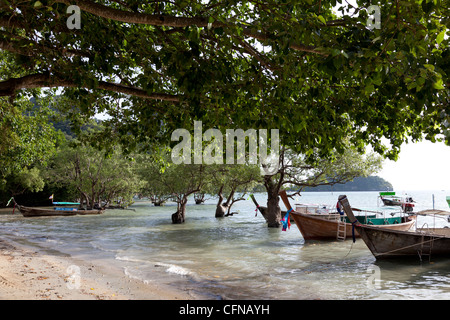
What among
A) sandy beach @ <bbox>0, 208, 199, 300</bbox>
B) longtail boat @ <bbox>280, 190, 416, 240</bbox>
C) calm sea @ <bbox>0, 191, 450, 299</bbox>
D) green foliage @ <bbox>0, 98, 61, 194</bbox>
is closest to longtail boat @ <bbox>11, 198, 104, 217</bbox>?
calm sea @ <bbox>0, 191, 450, 299</bbox>

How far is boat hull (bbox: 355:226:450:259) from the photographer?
48.4 ft

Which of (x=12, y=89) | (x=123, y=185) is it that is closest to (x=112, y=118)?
(x=12, y=89)

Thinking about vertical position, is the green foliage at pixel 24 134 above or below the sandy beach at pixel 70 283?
above

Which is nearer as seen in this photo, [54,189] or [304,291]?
[304,291]

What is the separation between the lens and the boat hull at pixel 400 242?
14742 mm

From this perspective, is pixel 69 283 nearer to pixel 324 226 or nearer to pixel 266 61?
pixel 266 61

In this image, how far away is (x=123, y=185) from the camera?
137 ft

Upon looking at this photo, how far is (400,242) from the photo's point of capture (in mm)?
14797

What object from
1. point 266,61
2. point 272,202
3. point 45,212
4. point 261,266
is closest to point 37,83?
point 266,61

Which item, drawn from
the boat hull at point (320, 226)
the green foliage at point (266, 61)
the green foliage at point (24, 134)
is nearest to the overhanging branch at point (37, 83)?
the green foliage at point (266, 61)

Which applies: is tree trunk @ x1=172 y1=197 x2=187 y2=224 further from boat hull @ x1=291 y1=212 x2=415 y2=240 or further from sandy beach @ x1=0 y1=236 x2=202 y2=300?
sandy beach @ x1=0 y1=236 x2=202 y2=300

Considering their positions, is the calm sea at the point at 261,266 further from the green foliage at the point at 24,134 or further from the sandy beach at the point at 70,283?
the green foliage at the point at 24,134

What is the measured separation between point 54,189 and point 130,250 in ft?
143
